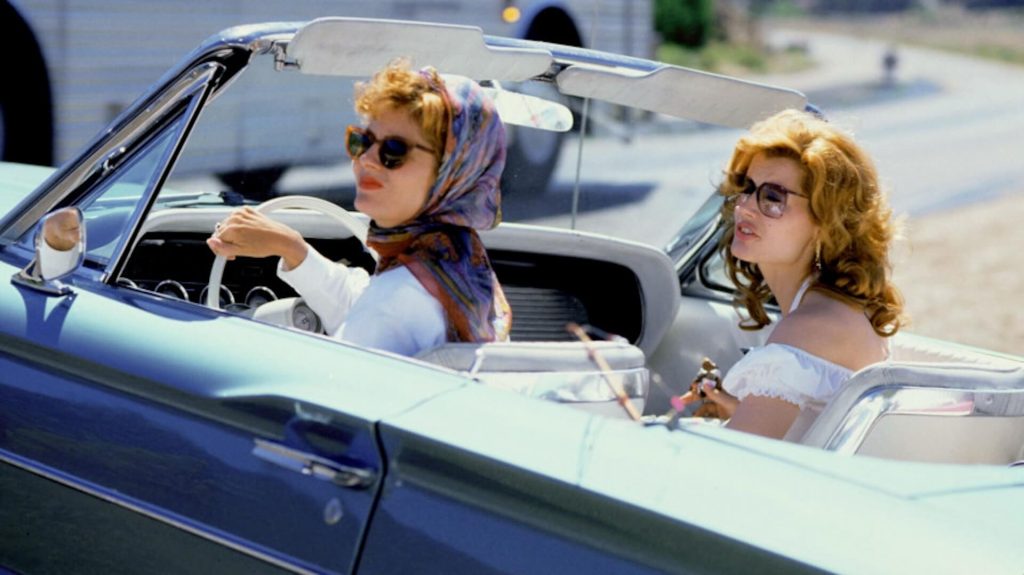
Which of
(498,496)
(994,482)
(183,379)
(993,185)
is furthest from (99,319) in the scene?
(993,185)

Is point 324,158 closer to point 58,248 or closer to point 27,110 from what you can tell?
point 58,248

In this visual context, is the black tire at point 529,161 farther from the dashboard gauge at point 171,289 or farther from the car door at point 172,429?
the car door at point 172,429

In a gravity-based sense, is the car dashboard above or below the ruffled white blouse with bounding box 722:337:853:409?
below

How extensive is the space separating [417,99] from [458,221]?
0.73 feet

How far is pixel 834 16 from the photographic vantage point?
72625mm

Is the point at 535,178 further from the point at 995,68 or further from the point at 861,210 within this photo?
the point at 995,68

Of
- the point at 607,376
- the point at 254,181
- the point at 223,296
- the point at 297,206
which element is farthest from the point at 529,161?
the point at 607,376

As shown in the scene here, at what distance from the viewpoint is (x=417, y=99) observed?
2.49 meters

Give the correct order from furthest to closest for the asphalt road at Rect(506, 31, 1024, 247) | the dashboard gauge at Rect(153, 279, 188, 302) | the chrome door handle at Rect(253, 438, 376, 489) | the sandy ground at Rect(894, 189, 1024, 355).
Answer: the sandy ground at Rect(894, 189, 1024, 355), the asphalt road at Rect(506, 31, 1024, 247), the dashboard gauge at Rect(153, 279, 188, 302), the chrome door handle at Rect(253, 438, 376, 489)

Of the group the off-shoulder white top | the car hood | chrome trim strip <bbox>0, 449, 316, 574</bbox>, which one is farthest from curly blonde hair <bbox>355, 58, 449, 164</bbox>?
the car hood

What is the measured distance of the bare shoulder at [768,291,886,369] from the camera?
2.55 metres

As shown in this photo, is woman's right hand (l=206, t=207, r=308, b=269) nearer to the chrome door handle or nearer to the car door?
the car door

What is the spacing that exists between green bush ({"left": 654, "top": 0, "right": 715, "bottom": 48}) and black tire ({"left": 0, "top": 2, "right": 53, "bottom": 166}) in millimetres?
27757

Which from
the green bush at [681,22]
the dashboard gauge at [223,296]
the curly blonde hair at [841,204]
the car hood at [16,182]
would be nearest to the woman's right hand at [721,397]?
the curly blonde hair at [841,204]
